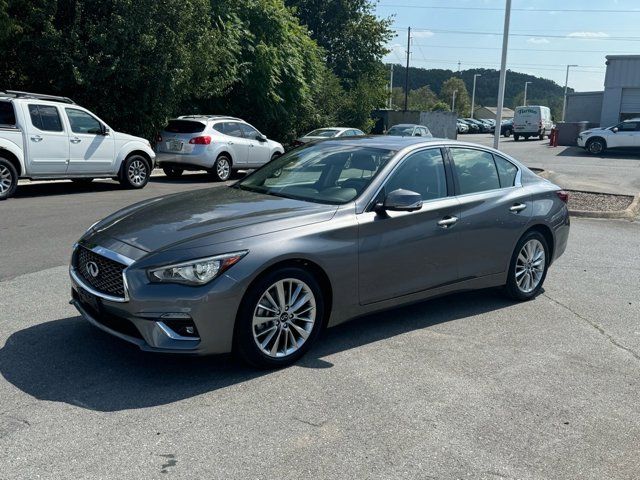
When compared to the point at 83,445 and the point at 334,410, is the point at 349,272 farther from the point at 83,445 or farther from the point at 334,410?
the point at 83,445

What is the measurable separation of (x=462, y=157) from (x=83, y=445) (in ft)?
13.3

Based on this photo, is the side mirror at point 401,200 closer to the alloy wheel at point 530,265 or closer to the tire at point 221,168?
the alloy wheel at point 530,265

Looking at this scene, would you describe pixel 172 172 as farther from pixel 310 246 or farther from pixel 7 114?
pixel 310 246

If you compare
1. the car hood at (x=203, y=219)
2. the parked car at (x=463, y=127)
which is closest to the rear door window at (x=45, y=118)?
the car hood at (x=203, y=219)

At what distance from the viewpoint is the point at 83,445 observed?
3.41m

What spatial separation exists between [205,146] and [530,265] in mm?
11483

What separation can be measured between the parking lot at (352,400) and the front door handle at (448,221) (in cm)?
89

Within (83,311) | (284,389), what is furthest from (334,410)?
(83,311)

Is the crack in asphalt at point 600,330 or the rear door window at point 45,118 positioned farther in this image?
the rear door window at point 45,118

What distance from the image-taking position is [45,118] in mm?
12523

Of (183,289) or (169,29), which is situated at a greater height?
(169,29)

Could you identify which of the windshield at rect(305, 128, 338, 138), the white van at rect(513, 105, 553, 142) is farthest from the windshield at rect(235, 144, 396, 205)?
the white van at rect(513, 105, 553, 142)

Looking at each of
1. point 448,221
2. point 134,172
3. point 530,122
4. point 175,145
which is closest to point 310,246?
point 448,221

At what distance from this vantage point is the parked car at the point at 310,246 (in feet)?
13.5
